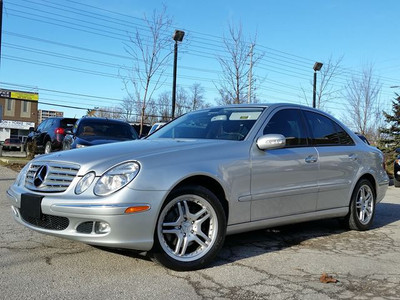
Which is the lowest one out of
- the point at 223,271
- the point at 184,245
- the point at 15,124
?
the point at 223,271

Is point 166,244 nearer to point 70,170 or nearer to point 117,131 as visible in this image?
point 70,170

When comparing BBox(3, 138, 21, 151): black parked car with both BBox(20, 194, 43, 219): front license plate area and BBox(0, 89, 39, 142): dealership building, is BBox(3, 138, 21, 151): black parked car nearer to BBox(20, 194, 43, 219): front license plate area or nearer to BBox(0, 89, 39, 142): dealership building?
BBox(0, 89, 39, 142): dealership building

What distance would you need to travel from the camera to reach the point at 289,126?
497 cm

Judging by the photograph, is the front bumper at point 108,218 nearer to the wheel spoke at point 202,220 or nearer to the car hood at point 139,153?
the car hood at point 139,153

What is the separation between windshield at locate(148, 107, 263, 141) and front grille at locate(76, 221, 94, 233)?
1667 mm

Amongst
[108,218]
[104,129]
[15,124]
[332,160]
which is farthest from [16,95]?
[108,218]

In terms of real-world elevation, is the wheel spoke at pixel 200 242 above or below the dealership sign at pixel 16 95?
below

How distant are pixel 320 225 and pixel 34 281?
13.7ft

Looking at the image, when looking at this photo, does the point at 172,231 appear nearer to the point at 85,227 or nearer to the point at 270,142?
the point at 85,227

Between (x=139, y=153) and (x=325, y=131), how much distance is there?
2761 millimetres

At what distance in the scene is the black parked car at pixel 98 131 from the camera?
10305 mm

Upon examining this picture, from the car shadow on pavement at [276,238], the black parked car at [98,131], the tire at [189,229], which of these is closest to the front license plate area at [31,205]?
the tire at [189,229]

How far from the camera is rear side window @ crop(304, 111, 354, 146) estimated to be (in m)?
5.25

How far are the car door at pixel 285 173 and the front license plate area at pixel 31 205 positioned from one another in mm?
1991
